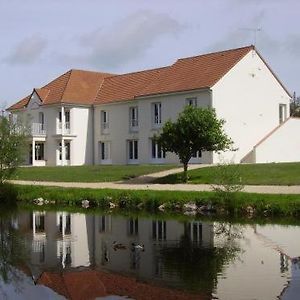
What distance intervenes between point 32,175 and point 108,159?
508 inches

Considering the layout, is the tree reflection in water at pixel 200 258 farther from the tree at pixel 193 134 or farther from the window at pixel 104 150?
the window at pixel 104 150

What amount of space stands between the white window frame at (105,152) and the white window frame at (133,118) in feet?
11.9

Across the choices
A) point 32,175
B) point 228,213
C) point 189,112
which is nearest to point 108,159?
point 32,175

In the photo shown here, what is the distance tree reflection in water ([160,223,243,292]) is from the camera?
13578 millimetres

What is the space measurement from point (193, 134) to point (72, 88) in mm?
24476

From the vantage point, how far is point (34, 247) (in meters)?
18.8

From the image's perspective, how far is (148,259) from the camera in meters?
Answer: 16.3

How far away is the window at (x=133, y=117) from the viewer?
5348cm

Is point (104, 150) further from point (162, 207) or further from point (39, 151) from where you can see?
point (162, 207)

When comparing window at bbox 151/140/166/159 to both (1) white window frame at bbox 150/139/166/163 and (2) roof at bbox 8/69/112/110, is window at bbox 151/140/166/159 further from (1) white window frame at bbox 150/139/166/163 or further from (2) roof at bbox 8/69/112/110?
(2) roof at bbox 8/69/112/110

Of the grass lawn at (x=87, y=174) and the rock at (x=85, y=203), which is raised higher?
the grass lawn at (x=87, y=174)

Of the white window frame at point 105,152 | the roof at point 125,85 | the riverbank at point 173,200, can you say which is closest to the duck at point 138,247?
the riverbank at point 173,200

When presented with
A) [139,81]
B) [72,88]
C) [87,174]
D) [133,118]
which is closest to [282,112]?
[133,118]

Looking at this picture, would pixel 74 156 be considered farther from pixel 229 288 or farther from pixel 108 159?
pixel 229 288
